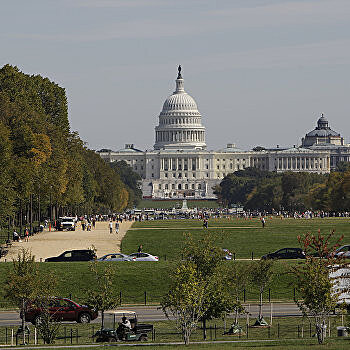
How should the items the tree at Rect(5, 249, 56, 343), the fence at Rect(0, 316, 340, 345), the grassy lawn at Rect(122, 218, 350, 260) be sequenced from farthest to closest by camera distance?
the grassy lawn at Rect(122, 218, 350, 260)
the tree at Rect(5, 249, 56, 343)
the fence at Rect(0, 316, 340, 345)

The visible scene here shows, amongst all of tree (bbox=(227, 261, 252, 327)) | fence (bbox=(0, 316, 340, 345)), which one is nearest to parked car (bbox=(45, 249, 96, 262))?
tree (bbox=(227, 261, 252, 327))

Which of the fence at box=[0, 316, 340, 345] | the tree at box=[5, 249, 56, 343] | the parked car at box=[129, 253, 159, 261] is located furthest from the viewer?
the parked car at box=[129, 253, 159, 261]

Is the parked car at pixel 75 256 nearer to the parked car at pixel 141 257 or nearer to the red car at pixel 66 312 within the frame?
the parked car at pixel 141 257

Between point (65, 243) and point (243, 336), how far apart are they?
1563 inches

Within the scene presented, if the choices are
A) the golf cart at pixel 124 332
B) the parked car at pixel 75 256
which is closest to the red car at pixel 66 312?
the golf cart at pixel 124 332

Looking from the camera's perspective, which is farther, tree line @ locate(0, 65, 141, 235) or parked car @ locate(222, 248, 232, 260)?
tree line @ locate(0, 65, 141, 235)

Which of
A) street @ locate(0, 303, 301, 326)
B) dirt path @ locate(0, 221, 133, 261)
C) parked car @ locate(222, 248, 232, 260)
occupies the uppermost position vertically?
dirt path @ locate(0, 221, 133, 261)

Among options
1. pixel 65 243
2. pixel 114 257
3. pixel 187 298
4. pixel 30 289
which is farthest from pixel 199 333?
pixel 65 243

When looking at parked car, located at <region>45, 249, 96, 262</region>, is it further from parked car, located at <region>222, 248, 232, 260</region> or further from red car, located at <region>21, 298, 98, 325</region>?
red car, located at <region>21, 298, 98, 325</region>

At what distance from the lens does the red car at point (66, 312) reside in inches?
1617

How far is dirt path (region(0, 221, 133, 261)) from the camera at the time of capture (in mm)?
67331

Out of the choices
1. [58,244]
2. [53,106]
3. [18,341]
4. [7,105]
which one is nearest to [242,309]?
[18,341]

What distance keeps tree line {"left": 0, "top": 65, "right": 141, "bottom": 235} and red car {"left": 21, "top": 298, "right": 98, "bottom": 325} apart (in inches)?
1055

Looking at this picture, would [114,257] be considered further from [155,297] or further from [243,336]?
[243,336]
